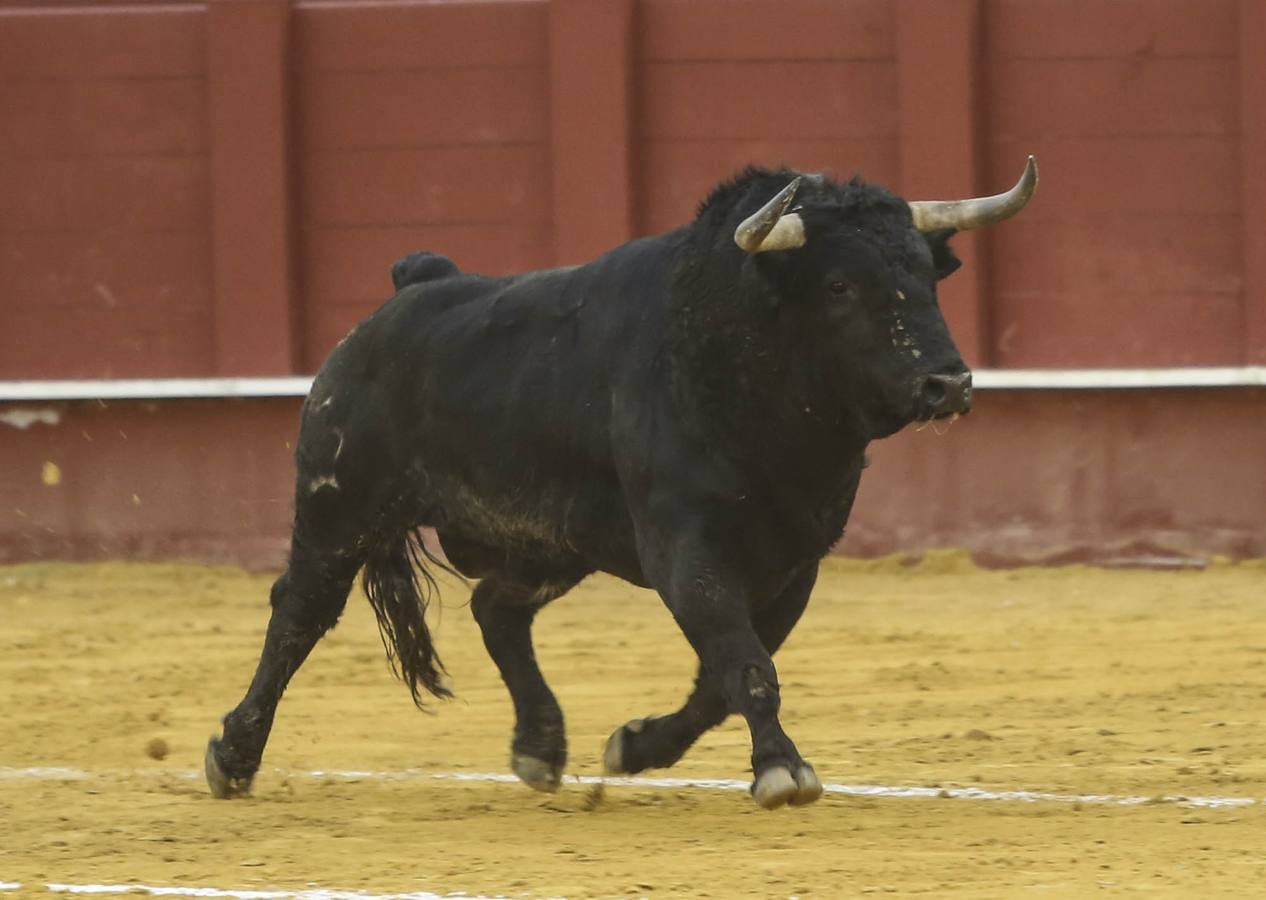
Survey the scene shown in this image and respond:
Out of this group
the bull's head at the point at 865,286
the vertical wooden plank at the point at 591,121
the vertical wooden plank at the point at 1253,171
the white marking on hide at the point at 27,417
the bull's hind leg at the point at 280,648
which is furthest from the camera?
the white marking on hide at the point at 27,417

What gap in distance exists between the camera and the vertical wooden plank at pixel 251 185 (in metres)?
11.0

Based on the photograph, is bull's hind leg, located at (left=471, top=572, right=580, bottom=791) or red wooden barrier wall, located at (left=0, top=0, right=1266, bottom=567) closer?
bull's hind leg, located at (left=471, top=572, right=580, bottom=791)

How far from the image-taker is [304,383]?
1091cm

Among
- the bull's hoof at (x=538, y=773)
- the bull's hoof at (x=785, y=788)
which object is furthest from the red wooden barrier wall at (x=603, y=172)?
the bull's hoof at (x=785, y=788)

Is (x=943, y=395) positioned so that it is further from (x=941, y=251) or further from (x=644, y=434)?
(x=644, y=434)

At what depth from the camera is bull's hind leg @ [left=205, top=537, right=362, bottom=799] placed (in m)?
6.05

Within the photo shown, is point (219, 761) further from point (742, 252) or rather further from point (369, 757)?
point (742, 252)

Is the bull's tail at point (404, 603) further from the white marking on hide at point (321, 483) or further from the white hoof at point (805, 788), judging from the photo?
the white hoof at point (805, 788)

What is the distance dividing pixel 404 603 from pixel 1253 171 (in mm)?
5285

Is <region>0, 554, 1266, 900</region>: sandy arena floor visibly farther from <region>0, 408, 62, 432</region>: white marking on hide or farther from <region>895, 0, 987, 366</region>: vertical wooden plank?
A: <region>895, 0, 987, 366</region>: vertical wooden plank

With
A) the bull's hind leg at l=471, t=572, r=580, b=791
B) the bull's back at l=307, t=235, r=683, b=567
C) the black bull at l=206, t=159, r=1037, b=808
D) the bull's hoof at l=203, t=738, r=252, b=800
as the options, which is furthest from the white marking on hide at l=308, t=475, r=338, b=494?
the bull's hoof at l=203, t=738, r=252, b=800

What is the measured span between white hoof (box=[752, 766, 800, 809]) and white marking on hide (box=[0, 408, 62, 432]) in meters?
7.01

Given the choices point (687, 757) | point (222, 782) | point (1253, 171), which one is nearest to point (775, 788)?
point (687, 757)

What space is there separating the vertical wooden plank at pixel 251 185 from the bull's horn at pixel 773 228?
20.1 feet
